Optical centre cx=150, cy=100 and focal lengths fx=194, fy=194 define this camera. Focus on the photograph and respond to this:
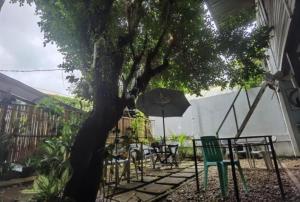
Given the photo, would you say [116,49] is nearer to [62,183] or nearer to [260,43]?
[62,183]

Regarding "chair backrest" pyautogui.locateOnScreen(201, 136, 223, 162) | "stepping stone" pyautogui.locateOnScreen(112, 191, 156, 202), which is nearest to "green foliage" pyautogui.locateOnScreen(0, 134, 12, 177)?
"stepping stone" pyautogui.locateOnScreen(112, 191, 156, 202)

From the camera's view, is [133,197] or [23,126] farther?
[23,126]

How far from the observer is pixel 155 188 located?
396cm

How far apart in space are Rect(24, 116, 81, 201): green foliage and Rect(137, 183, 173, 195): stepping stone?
1.81 meters

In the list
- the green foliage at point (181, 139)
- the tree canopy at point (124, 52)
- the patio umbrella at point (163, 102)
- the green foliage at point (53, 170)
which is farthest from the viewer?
the green foliage at point (181, 139)

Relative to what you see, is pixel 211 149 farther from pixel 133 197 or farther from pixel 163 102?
pixel 163 102

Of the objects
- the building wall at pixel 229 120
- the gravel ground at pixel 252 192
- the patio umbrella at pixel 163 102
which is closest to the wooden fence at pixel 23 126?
the patio umbrella at pixel 163 102

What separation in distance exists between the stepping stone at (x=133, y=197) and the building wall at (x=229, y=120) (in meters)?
6.95

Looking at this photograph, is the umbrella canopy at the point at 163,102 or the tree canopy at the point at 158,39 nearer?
the tree canopy at the point at 158,39

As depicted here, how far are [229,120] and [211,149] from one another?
6.54 meters

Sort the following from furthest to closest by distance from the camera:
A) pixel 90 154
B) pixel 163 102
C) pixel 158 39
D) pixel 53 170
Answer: pixel 163 102
pixel 158 39
pixel 90 154
pixel 53 170

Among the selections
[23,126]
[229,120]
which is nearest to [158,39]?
[23,126]

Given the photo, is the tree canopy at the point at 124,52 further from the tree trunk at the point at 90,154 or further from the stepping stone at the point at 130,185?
the stepping stone at the point at 130,185

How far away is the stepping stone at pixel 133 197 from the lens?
328 centimetres
